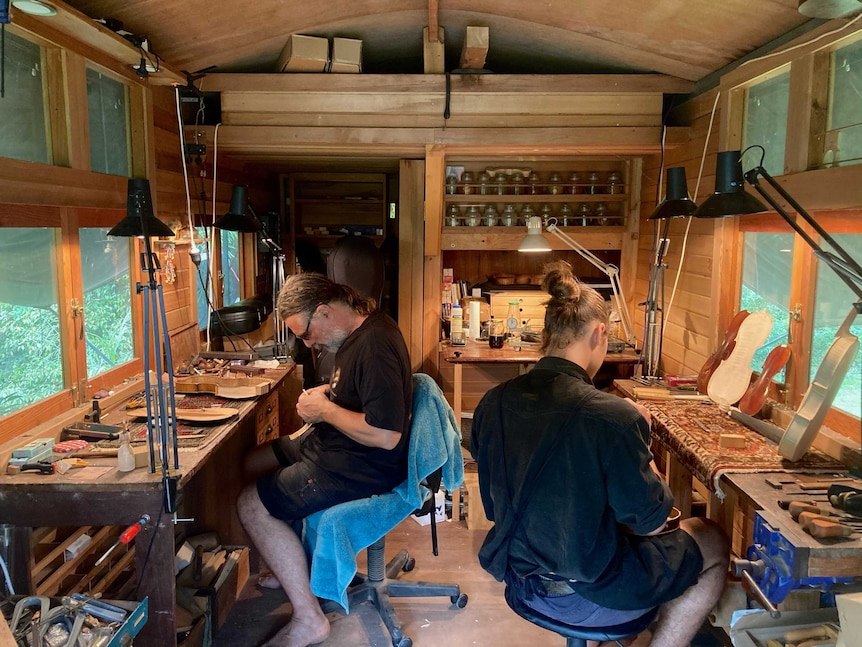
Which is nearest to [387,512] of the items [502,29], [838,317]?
[838,317]

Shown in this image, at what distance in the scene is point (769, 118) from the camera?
2.74 metres

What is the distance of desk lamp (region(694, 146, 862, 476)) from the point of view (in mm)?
1759

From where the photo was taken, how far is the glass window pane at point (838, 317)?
83.1 inches

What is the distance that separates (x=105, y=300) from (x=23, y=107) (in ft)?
2.75

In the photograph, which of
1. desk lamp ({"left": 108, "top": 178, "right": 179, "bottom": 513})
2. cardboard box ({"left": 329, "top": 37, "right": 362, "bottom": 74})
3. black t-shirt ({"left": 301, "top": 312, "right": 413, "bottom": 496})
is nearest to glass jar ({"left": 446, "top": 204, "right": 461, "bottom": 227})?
cardboard box ({"left": 329, "top": 37, "right": 362, "bottom": 74})

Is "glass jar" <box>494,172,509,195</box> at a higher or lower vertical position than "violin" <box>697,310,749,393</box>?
higher

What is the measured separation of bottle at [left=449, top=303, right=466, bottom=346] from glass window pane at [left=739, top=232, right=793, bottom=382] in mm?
1736

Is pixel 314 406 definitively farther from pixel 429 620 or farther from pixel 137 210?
pixel 429 620

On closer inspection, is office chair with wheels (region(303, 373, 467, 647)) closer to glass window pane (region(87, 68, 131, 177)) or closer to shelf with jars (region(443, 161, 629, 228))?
glass window pane (region(87, 68, 131, 177))

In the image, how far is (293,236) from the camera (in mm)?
6316

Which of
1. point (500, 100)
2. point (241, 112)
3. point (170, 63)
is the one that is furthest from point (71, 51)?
point (500, 100)

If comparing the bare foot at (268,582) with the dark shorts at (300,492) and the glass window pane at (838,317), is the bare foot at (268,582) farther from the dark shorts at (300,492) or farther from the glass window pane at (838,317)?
the glass window pane at (838,317)

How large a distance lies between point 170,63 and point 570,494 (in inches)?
110

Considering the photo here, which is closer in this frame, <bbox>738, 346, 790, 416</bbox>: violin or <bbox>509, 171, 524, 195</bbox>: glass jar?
<bbox>738, 346, 790, 416</bbox>: violin
